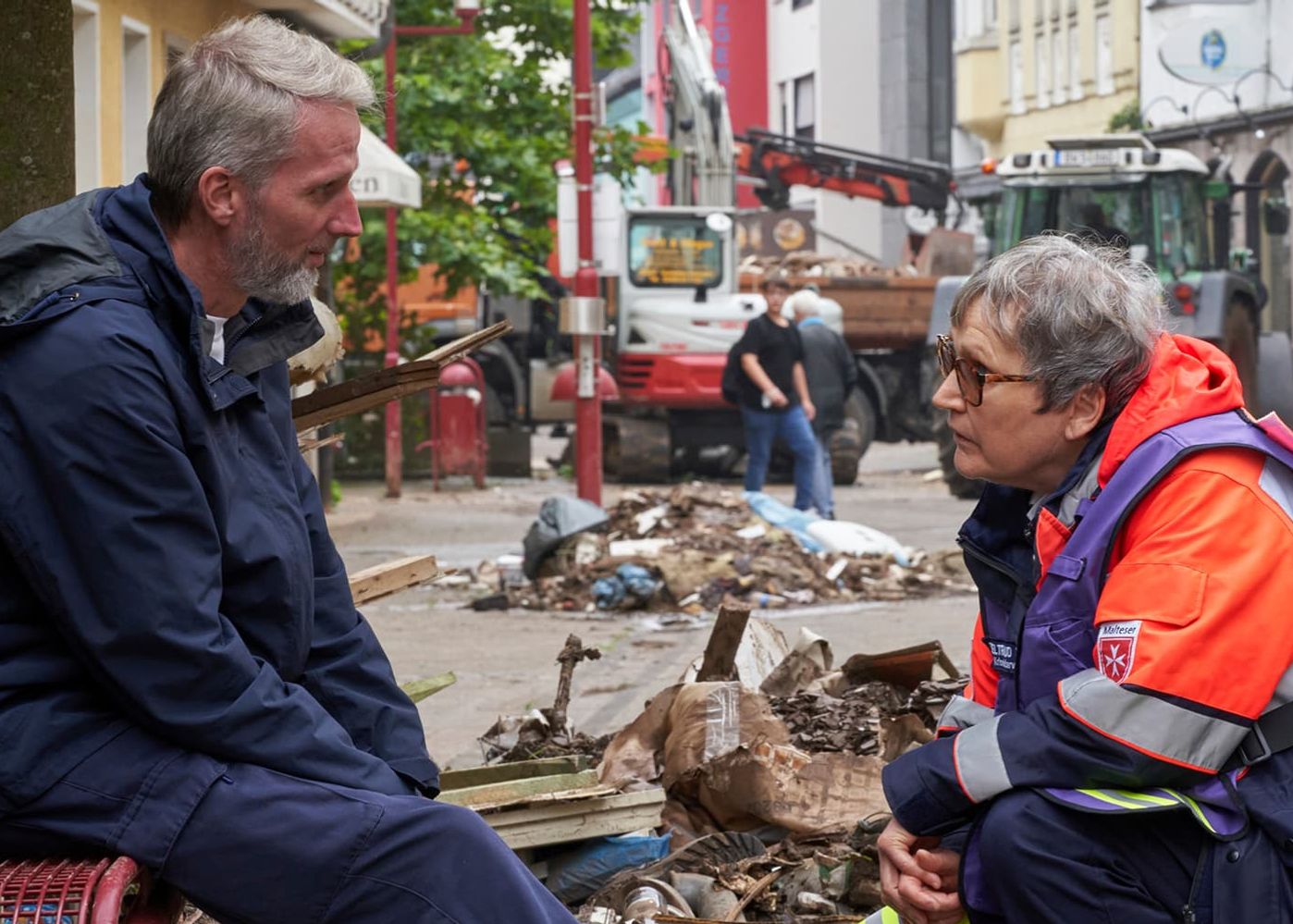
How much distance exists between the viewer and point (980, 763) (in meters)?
2.91

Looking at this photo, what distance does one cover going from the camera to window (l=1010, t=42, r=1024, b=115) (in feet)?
130

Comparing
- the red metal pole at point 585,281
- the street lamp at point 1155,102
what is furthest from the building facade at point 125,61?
the street lamp at point 1155,102

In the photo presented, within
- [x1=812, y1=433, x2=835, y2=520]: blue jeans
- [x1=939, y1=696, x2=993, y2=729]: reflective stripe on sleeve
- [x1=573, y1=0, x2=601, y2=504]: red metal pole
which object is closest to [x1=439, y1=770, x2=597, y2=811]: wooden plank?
[x1=939, y1=696, x2=993, y2=729]: reflective stripe on sleeve

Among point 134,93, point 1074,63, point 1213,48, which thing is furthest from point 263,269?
point 1074,63

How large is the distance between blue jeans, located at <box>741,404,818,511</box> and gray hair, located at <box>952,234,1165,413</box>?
11319 millimetres

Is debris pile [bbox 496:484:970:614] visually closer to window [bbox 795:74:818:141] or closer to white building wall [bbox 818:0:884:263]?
white building wall [bbox 818:0:884:263]

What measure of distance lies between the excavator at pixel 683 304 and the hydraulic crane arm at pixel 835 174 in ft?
10.1

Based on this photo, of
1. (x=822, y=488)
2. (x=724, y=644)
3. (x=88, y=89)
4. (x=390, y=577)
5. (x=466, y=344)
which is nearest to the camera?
(x=466, y=344)

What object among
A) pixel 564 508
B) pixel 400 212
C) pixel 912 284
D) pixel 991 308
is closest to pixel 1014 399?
pixel 991 308

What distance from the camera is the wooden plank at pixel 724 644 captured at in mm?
5402

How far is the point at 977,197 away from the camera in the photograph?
2030 cm

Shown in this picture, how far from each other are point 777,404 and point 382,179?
3.33 meters

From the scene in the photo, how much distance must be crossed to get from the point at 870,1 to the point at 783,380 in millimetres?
35367

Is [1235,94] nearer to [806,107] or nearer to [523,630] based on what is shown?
[806,107]
